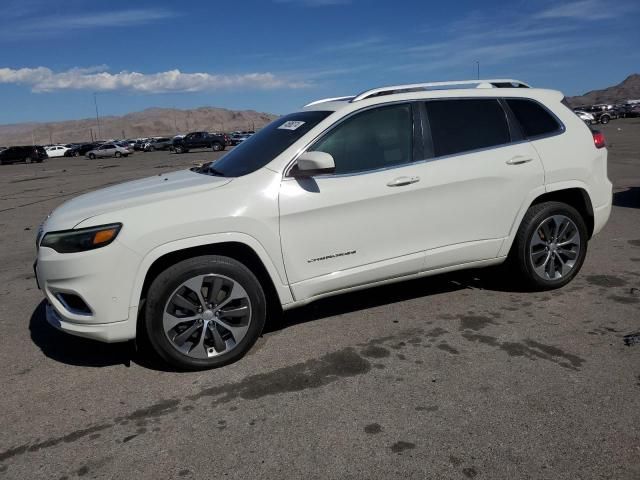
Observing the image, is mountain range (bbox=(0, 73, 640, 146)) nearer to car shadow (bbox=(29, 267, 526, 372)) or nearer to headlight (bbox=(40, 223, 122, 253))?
car shadow (bbox=(29, 267, 526, 372))

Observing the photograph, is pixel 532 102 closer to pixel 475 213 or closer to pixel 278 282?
pixel 475 213

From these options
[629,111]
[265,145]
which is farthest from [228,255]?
[629,111]

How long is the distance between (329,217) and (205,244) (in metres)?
0.89

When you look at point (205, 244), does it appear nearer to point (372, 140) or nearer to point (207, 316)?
point (207, 316)

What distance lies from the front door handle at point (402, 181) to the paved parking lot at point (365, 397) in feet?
3.71

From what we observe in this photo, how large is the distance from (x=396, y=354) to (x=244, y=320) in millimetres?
1091

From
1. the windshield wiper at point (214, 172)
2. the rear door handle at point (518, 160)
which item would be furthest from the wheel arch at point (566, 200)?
the windshield wiper at point (214, 172)

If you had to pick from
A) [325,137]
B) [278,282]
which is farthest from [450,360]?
[325,137]

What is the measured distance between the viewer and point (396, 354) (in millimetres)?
3873

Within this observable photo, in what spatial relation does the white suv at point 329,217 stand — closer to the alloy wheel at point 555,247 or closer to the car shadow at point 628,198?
the alloy wheel at point 555,247

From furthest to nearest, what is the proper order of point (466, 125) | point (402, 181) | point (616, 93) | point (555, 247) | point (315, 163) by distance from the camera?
point (616, 93)
point (555, 247)
point (466, 125)
point (402, 181)
point (315, 163)

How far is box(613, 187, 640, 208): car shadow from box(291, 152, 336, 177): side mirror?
714 cm

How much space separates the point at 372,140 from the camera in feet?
13.9

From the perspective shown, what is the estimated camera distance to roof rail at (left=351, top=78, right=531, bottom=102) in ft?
14.4
